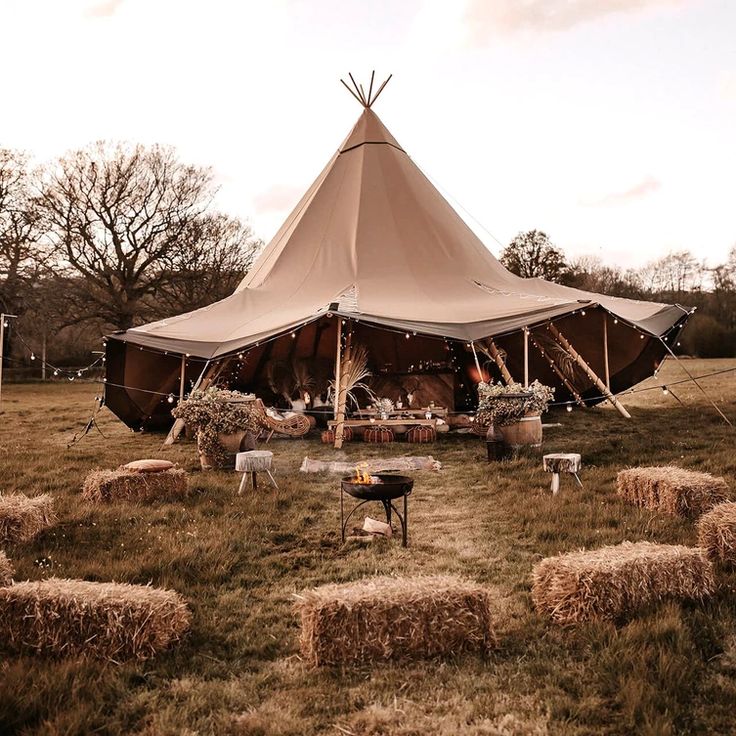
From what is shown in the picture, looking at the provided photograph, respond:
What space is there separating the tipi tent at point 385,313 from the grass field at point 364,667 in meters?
2.80

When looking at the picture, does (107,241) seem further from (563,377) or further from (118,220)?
(563,377)

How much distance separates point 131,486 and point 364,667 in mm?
3436

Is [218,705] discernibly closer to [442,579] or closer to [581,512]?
[442,579]

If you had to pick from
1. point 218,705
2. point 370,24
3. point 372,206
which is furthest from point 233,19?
point 218,705

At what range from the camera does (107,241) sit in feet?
68.2

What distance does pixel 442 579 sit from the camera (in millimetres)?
2873

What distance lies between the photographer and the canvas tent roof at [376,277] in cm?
925

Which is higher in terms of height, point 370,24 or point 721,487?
point 370,24

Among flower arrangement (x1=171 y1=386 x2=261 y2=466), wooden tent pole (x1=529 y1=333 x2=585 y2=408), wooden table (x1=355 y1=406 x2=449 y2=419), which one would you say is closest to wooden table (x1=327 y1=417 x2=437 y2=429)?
wooden table (x1=355 y1=406 x2=449 y2=419)

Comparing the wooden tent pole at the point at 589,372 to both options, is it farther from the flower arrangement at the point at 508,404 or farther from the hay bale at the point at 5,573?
the hay bale at the point at 5,573

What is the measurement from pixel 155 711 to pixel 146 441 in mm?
7548

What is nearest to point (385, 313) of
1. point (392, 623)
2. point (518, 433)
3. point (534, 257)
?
point (518, 433)

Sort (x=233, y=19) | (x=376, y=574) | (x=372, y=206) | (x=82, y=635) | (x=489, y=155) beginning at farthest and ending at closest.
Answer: (x=489, y=155) < (x=372, y=206) < (x=233, y=19) < (x=376, y=574) < (x=82, y=635)

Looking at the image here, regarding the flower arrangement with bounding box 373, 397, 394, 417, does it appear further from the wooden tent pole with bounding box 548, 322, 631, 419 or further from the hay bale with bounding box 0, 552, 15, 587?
the hay bale with bounding box 0, 552, 15, 587
